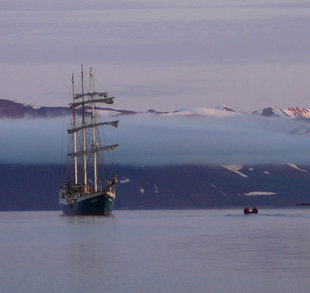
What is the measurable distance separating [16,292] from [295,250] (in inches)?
1230

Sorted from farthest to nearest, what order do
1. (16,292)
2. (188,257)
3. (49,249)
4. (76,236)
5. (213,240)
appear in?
(76,236), (213,240), (49,249), (188,257), (16,292)

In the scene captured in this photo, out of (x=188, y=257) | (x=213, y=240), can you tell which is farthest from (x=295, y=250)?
(x=213, y=240)

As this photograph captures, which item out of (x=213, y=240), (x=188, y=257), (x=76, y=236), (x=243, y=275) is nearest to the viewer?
(x=243, y=275)

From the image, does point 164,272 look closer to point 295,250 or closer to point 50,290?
point 50,290

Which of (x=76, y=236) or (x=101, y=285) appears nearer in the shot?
(x=101, y=285)

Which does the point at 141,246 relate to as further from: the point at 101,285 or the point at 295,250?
the point at 101,285

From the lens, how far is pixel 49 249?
91.4 meters

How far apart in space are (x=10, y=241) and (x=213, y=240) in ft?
59.2

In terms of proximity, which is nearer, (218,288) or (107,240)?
(218,288)

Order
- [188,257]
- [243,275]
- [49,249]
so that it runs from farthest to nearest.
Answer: [49,249] < [188,257] < [243,275]

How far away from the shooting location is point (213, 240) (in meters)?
102

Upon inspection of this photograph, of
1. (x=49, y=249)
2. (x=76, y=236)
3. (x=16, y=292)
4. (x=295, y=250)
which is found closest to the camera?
(x=16, y=292)

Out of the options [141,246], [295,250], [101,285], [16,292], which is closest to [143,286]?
[101,285]

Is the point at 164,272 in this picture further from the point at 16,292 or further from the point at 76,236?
the point at 76,236
